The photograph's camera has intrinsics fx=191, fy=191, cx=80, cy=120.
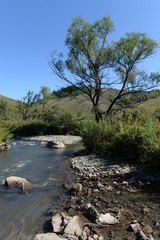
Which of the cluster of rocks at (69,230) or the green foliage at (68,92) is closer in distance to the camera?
the cluster of rocks at (69,230)

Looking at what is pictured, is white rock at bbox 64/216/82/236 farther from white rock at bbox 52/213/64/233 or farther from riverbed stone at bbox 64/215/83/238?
white rock at bbox 52/213/64/233

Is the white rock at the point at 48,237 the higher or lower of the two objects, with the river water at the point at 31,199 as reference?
higher

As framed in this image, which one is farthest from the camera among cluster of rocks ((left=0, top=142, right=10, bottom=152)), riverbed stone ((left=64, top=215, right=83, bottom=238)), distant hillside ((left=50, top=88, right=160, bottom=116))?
distant hillside ((left=50, top=88, right=160, bottom=116))

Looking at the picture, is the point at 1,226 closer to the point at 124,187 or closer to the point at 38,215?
the point at 38,215

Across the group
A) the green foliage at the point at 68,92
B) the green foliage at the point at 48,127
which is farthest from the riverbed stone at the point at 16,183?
the green foliage at the point at 48,127

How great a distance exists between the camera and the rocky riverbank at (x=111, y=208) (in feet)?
12.8

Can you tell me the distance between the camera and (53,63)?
26.1 m

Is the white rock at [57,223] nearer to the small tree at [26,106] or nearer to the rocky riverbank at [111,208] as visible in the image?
the rocky riverbank at [111,208]

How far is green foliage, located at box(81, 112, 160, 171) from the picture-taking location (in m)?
7.74

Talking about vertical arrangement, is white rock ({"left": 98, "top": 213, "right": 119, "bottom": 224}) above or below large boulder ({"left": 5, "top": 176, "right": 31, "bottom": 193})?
below

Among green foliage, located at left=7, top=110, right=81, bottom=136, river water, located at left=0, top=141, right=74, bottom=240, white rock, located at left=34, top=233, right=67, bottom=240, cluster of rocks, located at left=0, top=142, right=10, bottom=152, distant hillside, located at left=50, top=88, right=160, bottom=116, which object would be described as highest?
distant hillside, located at left=50, top=88, right=160, bottom=116

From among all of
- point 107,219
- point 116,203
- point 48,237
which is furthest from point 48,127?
point 48,237

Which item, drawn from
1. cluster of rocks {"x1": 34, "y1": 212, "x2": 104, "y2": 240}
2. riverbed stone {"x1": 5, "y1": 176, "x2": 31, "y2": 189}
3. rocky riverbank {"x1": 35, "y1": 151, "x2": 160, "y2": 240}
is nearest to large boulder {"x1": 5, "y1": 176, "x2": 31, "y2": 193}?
riverbed stone {"x1": 5, "y1": 176, "x2": 31, "y2": 189}

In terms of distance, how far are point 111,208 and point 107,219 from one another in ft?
2.22
